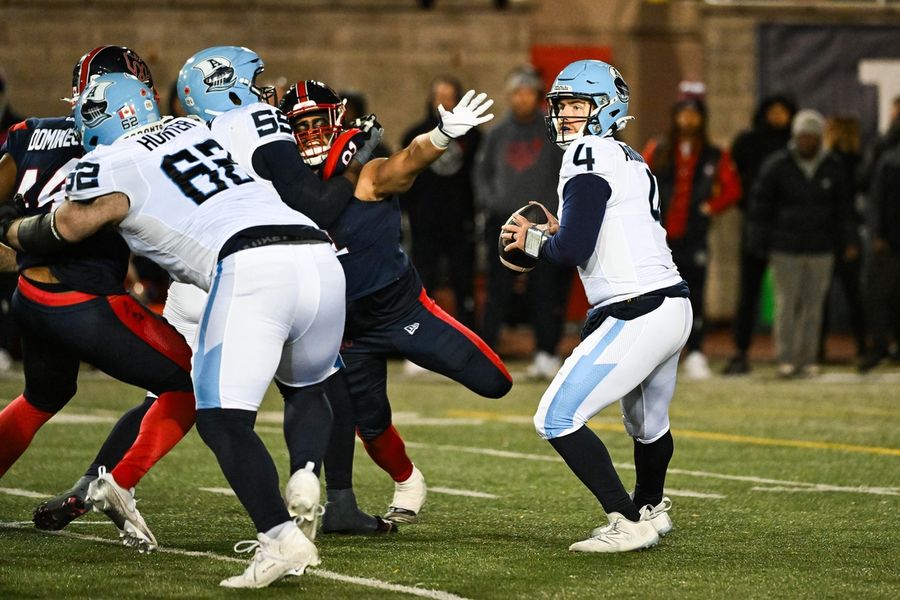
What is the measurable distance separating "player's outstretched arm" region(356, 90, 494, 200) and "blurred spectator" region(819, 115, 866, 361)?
308 inches

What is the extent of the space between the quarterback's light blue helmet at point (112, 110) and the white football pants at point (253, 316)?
2.23 ft

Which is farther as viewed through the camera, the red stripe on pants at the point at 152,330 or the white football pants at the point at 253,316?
the red stripe on pants at the point at 152,330

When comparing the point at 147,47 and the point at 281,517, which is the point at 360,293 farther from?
the point at 147,47

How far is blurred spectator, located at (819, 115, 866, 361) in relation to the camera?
1399 cm

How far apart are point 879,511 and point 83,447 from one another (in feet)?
13.3

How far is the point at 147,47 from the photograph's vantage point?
16719mm

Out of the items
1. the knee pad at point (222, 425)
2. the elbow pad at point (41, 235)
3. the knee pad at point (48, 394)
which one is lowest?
the knee pad at point (48, 394)

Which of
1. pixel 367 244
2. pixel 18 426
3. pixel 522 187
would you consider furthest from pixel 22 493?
pixel 522 187

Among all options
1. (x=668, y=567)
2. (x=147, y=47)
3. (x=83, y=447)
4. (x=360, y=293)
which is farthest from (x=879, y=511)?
(x=147, y=47)

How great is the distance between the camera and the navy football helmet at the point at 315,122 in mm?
6340

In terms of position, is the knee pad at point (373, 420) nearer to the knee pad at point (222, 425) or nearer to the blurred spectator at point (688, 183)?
the knee pad at point (222, 425)

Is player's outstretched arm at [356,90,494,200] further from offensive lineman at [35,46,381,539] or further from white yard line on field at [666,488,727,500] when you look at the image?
white yard line on field at [666,488,727,500]

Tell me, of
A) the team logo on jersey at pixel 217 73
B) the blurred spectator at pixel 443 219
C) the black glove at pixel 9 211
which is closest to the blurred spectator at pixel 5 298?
the blurred spectator at pixel 443 219

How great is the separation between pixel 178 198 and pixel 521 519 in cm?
211
